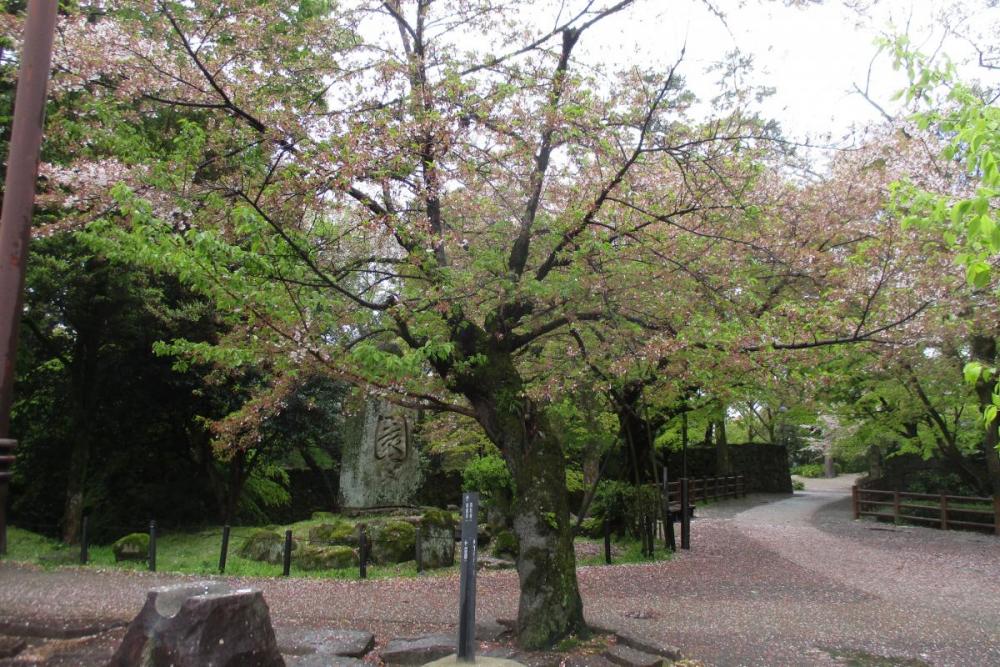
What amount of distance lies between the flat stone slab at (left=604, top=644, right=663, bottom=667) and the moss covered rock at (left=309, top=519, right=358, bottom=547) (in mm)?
7169

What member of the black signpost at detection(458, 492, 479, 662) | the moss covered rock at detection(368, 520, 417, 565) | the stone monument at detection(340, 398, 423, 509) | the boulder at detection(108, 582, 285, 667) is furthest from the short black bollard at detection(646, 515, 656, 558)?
the boulder at detection(108, 582, 285, 667)

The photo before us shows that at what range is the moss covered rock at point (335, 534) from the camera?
40.6ft

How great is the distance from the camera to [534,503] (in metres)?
6.79

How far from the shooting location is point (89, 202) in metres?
7.25

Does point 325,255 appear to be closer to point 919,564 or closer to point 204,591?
point 204,591

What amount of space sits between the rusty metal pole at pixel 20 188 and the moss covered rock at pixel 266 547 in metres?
8.01

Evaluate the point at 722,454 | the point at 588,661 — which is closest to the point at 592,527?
the point at 588,661

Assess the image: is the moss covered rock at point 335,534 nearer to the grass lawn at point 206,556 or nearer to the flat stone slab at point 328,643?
the grass lawn at point 206,556

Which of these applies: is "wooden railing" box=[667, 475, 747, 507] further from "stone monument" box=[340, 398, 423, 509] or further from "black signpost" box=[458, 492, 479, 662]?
"black signpost" box=[458, 492, 479, 662]

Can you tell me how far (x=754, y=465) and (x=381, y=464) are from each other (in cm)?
2389

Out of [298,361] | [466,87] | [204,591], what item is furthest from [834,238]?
[204,591]

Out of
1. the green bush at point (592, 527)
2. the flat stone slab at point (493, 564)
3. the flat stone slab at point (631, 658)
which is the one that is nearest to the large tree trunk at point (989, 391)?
the green bush at point (592, 527)

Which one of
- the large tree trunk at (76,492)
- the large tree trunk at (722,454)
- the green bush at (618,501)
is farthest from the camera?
the large tree trunk at (722,454)

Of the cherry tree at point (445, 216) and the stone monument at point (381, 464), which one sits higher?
the cherry tree at point (445, 216)
